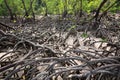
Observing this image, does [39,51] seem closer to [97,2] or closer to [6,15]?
[97,2]

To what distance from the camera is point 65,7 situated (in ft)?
43.2

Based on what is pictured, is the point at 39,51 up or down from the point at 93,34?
up

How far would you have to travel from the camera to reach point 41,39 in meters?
5.13

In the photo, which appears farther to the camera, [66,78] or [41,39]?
[41,39]

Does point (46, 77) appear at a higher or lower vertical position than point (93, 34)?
higher

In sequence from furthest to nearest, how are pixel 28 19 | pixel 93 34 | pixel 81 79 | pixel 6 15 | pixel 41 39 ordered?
pixel 6 15
pixel 28 19
pixel 93 34
pixel 41 39
pixel 81 79

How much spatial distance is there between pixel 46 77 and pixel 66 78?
0.27 meters

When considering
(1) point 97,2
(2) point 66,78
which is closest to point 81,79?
(2) point 66,78

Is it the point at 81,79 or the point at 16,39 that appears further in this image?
the point at 16,39

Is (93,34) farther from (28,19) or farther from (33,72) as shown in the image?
(28,19)

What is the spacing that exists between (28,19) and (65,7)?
93.2 inches

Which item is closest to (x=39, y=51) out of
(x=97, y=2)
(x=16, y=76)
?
(x=16, y=76)

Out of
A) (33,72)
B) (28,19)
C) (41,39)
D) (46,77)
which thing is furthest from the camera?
(28,19)

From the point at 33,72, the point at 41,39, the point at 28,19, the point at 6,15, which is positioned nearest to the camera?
the point at 33,72
